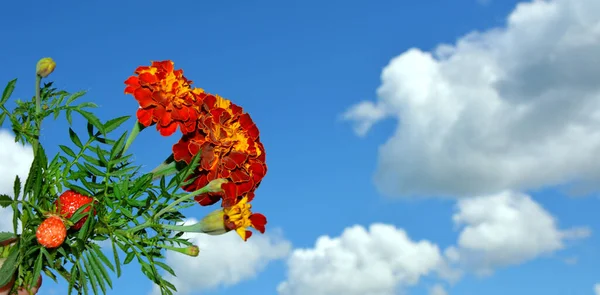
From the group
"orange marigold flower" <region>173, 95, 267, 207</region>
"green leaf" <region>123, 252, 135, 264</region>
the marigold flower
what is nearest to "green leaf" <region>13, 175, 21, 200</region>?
"green leaf" <region>123, 252, 135, 264</region>

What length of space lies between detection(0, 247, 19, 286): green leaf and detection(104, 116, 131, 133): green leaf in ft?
1.84

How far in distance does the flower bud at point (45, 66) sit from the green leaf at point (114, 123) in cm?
32

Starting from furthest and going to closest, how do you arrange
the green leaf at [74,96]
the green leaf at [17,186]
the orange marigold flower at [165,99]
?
the green leaf at [74,96]
the orange marigold flower at [165,99]
the green leaf at [17,186]

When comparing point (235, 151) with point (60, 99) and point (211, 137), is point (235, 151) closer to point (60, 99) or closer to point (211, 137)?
point (211, 137)

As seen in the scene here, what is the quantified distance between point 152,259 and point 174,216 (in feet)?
0.76

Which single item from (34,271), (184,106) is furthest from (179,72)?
(34,271)

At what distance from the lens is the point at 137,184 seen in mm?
2760

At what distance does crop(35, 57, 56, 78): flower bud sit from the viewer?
284 centimetres

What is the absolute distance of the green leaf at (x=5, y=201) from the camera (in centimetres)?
263

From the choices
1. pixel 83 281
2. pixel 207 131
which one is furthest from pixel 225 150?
pixel 83 281

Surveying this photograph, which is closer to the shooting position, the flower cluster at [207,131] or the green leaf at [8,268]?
the green leaf at [8,268]

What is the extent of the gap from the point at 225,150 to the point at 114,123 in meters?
0.46

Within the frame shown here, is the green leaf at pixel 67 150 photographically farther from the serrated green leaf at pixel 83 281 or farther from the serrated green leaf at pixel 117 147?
the serrated green leaf at pixel 83 281

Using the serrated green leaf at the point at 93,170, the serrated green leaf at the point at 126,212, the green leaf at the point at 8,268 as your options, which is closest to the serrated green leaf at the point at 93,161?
the serrated green leaf at the point at 93,170
